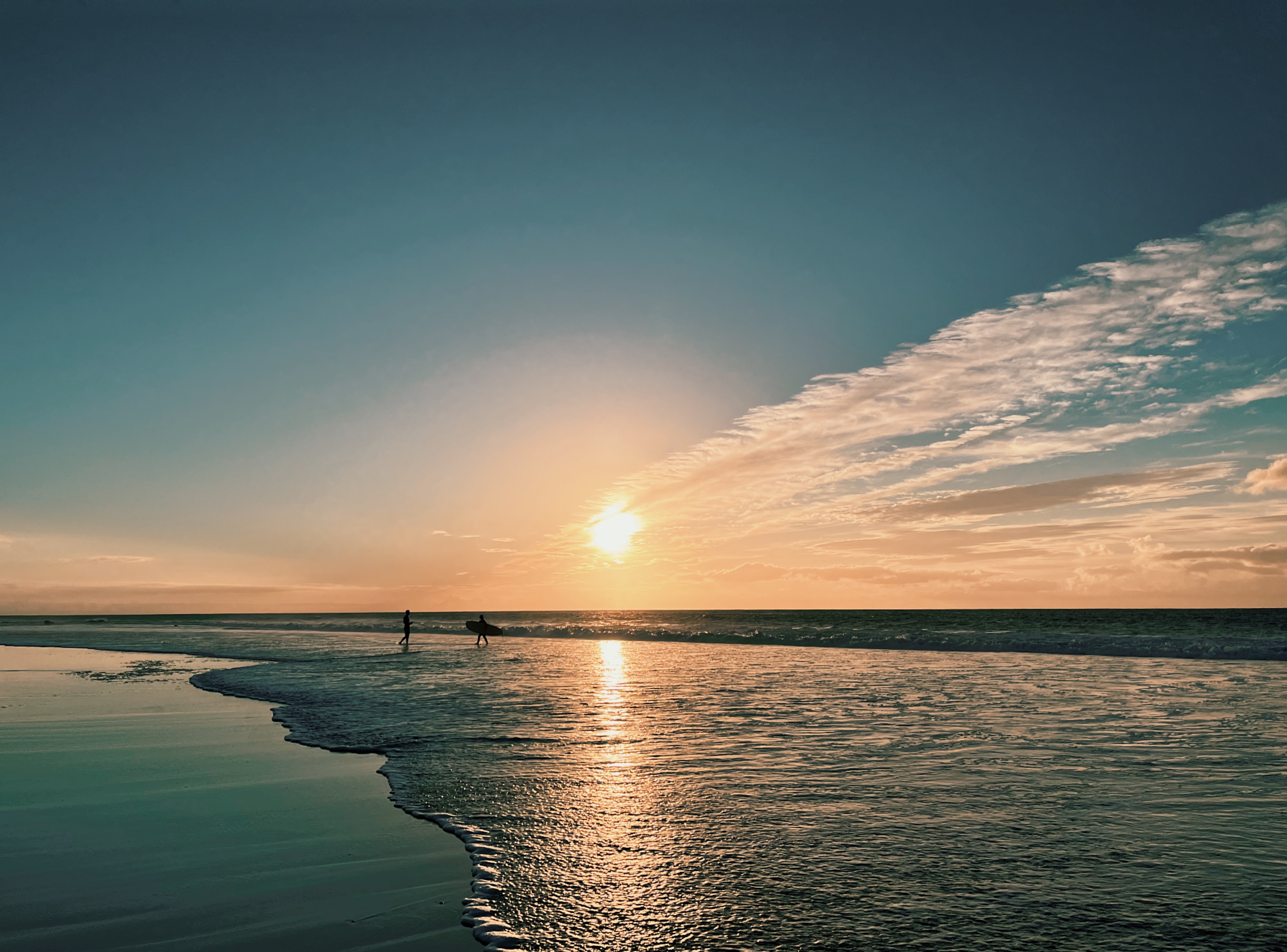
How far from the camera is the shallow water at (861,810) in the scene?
570cm

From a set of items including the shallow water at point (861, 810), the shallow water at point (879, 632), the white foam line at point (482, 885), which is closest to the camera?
the white foam line at point (482, 885)

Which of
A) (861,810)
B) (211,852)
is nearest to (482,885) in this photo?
(211,852)

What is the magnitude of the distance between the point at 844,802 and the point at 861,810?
1.22 ft

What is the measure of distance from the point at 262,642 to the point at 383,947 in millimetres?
58676

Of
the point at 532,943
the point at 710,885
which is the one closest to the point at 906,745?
the point at 710,885

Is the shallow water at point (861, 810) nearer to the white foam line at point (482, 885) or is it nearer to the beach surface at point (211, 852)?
the white foam line at point (482, 885)

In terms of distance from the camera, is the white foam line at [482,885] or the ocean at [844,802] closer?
the white foam line at [482,885]

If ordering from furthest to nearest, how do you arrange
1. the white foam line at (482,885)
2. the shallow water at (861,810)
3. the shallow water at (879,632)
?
1. the shallow water at (879,632)
2. the shallow water at (861,810)
3. the white foam line at (482,885)

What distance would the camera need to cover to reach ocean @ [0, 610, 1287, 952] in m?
5.73

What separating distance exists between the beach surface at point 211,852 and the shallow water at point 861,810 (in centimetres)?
81

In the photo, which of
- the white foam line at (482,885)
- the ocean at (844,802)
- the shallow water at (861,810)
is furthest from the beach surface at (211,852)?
the shallow water at (861,810)

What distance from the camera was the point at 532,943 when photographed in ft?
17.9

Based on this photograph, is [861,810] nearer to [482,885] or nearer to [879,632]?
[482,885]

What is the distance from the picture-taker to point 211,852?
7.59 m
